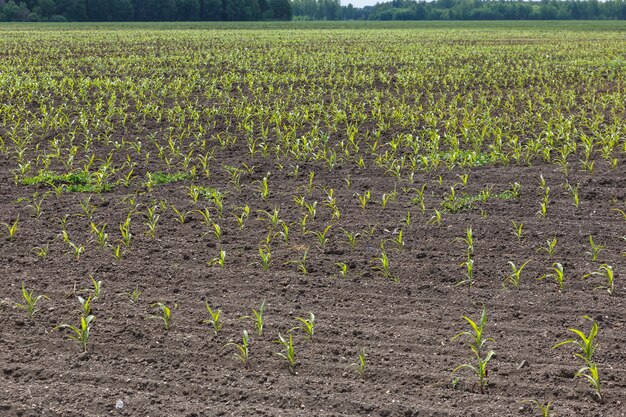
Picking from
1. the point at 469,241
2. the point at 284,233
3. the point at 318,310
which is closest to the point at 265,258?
the point at 284,233

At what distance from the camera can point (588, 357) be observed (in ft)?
12.5

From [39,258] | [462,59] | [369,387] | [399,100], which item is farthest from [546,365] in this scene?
[462,59]

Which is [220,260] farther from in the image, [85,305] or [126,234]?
[85,305]

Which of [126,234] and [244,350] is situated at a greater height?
[126,234]

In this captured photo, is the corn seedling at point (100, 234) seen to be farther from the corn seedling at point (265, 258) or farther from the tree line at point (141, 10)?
the tree line at point (141, 10)

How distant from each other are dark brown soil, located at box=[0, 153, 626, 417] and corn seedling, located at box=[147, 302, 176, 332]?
0.13ft

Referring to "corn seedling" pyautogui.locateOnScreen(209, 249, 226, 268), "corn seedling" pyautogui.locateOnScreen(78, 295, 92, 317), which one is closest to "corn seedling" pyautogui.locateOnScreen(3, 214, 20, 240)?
"corn seedling" pyautogui.locateOnScreen(78, 295, 92, 317)

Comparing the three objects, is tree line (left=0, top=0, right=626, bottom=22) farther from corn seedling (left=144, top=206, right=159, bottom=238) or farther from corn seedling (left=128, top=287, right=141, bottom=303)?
corn seedling (left=128, top=287, right=141, bottom=303)

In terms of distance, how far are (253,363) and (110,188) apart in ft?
13.5

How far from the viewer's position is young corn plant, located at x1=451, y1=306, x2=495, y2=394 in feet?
12.2

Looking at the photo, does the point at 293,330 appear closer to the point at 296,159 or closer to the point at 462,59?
the point at 296,159

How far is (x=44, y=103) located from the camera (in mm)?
13266

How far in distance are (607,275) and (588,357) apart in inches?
56.7

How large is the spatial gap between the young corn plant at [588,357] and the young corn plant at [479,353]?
37 centimetres
